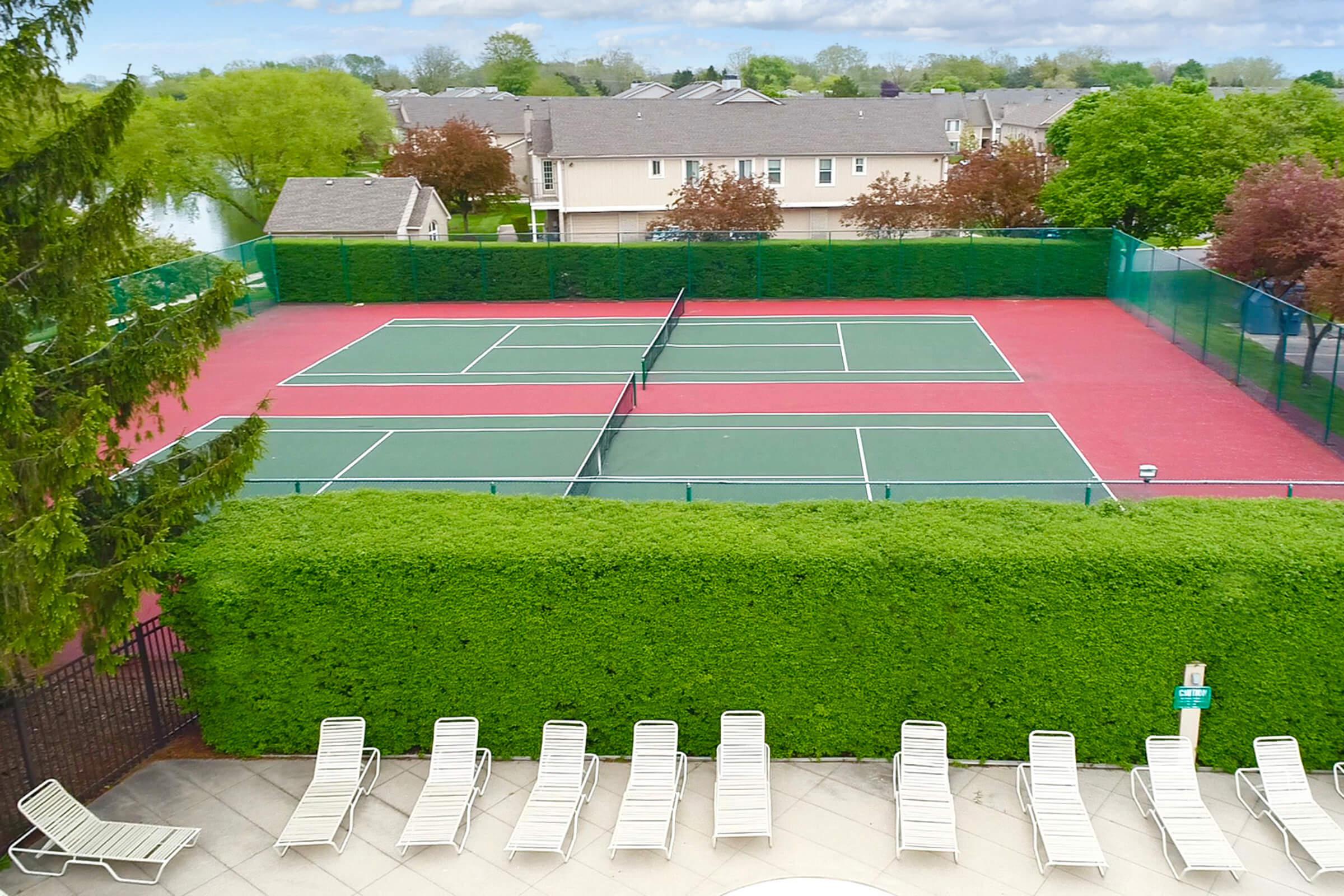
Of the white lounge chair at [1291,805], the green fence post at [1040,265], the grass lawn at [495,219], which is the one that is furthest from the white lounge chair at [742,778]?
the grass lawn at [495,219]

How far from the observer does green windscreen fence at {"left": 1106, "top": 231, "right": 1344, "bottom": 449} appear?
2127 cm

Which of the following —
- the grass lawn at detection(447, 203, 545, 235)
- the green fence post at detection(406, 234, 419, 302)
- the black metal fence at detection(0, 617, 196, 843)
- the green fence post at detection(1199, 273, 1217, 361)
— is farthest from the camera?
the grass lawn at detection(447, 203, 545, 235)

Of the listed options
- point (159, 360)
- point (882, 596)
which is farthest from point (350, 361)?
point (882, 596)

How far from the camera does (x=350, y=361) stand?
29516 mm

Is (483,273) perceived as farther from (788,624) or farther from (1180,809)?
(1180,809)

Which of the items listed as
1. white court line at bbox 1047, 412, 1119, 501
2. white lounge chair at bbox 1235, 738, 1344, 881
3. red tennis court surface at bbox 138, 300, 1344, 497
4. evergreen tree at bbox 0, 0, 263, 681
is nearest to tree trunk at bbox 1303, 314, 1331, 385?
red tennis court surface at bbox 138, 300, 1344, 497

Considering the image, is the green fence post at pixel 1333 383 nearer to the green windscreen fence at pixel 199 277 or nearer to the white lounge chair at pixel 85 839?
the white lounge chair at pixel 85 839

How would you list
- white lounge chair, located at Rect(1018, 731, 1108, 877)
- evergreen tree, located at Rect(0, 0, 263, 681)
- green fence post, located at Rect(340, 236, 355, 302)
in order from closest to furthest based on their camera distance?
evergreen tree, located at Rect(0, 0, 263, 681) → white lounge chair, located at Rect(1018, 731, 1108, 877) → green fence post, located at Rect(340, 236, 355, 302)

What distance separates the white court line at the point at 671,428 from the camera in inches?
874

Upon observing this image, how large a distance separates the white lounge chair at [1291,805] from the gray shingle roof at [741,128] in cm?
4320

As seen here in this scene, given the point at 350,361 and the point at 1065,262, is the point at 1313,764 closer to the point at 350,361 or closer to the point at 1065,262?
the point at 350,361

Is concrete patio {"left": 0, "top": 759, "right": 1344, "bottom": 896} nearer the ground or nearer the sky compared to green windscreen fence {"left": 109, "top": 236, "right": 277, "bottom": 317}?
nearer the ground

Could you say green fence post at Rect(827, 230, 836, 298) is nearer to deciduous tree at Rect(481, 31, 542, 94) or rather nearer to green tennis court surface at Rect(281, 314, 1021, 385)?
green tennis court surface at Rect(281, 314, 1021, 385)

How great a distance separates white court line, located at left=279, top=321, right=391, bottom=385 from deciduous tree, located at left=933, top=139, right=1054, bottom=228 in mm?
21215
